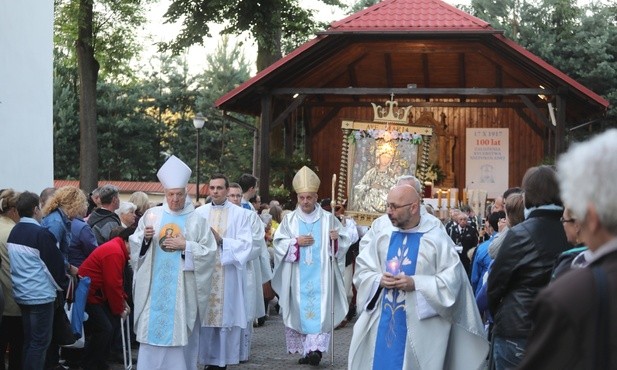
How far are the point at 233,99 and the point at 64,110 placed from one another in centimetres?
2420

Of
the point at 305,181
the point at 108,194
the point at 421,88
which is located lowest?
the point at 108,194

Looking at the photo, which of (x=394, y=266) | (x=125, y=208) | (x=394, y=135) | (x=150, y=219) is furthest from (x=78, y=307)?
(x=394, y=135)

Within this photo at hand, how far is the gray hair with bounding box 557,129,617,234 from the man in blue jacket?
267 inches

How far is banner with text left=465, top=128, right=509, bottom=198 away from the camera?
2706 cm

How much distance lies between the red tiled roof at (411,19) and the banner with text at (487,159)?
5.24 meters

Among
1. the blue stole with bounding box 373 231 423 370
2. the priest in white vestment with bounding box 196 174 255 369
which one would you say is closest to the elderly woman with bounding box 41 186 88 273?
the priest in white vestment with bounding box 196 174 255 369

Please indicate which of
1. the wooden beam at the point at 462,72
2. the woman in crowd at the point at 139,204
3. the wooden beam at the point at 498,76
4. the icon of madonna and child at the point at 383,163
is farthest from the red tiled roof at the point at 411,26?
the woman in crowd at the point at 139,204

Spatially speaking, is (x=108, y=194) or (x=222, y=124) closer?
(x=108, y=194)

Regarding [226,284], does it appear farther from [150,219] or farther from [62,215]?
[62,215]

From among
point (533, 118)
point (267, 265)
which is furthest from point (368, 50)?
point (267, 265)

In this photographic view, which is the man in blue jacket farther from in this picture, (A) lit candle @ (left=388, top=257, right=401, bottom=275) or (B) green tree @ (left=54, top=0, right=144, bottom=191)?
Answer: (B) green tree @ (left=54, top=0, right=144, bottom=191)

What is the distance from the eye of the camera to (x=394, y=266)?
7.80 metres

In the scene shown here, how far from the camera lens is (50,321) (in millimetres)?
9227

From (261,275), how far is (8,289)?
16.0 feet
